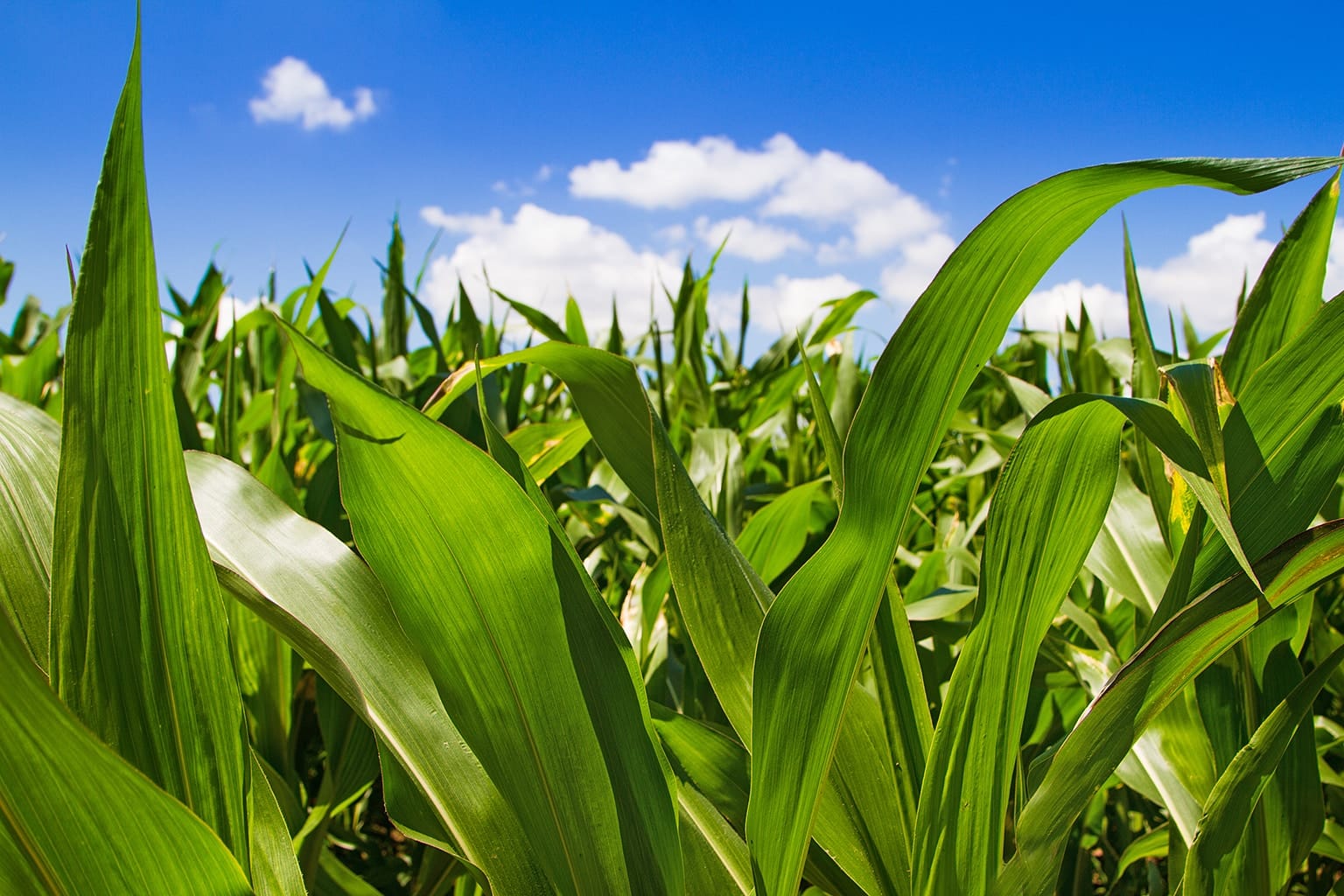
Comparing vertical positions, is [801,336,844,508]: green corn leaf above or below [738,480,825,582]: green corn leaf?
above

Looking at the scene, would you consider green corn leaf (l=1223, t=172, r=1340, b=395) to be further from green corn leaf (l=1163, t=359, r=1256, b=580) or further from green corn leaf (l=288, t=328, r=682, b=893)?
green corn leaf (l=288, t=328, r=682, b=893)

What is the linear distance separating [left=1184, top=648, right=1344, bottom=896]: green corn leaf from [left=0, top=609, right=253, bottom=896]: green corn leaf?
0.40 meters

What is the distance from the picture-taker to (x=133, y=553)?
32cm

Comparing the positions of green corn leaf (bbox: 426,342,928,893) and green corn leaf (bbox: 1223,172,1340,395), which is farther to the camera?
green corn leaf (bbox: 1223,172,1340,395)

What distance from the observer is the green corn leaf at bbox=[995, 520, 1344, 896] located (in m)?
0.35

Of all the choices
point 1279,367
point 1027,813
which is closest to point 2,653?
point 1027,813

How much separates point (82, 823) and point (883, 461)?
0.92 feet

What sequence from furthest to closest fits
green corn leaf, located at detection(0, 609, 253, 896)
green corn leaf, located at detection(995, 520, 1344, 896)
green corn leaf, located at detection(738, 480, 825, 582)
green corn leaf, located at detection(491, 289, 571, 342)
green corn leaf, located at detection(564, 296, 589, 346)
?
green corn leaf, located at detection(564, 296, 589, 346) < green corn leaf, located at detection(491, 289, 571, 342) < green corn leaf, located at detection(738, 480, 825, 582) < green corn leaf, located at detection(995, 520, 1344, 896) < green corn leaf, located at detection(0, 609, 253, 896)

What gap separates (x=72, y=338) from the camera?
29 cm

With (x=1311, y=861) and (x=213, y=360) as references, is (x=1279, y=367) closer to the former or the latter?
(x=1311, y=861)

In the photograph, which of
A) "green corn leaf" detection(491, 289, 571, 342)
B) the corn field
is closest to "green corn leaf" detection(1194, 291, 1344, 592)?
the corn field

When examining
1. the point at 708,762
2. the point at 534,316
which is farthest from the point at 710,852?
the point at 534,316

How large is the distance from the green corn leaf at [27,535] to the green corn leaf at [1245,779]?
19.7 inches

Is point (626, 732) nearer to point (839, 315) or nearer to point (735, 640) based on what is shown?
point (735, 640)
